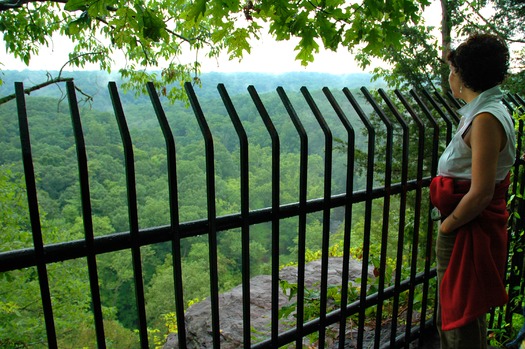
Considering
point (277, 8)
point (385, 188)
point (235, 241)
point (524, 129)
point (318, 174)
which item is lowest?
point (235, 241)

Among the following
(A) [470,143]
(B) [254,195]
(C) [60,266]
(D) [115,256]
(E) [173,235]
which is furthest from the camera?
(B) [254,195]

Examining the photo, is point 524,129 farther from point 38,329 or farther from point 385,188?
point 38,329

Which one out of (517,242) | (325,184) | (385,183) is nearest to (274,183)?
(325,184)

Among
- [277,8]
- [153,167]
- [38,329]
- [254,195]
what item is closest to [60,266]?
[38,329]

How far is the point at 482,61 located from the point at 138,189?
108 feet

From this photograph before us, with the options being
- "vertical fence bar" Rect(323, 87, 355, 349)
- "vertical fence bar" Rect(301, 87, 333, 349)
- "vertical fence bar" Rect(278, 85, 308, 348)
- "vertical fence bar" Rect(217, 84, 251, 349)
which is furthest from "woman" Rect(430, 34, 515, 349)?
"vertical fence bar" Rect(217, 84, 251, 349)

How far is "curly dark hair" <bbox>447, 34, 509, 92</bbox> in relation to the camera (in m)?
1.68

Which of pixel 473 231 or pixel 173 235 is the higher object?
pixel 173 235

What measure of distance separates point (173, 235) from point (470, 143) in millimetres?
1291

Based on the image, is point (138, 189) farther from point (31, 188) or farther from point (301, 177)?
point (31, 188)

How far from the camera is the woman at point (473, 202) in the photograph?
63.3 inches

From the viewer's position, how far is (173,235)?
139cm

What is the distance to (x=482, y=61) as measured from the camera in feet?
5.51

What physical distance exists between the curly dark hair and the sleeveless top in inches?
2.1
